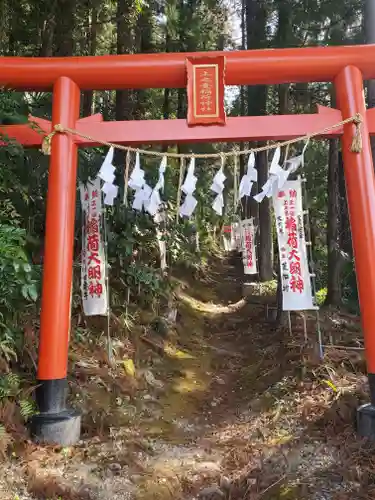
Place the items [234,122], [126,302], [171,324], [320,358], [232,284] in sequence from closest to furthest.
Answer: [234,122] → [320,358] → [126,302] → [171,324] → [232,284]

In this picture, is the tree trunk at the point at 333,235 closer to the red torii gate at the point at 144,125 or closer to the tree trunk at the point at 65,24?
the red torii gate at the point at 144,125

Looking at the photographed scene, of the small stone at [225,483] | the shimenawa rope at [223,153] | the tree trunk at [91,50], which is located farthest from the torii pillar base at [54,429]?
the tree trunk at [91,50]

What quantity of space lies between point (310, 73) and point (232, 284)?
37.8ft

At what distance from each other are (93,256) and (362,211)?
11.4 ft

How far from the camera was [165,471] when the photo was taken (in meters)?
4.17

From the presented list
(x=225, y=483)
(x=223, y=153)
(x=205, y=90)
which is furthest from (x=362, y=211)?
(x=225, y=483)

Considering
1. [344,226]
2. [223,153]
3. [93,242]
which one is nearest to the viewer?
[223,153]

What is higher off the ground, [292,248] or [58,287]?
[292,248]

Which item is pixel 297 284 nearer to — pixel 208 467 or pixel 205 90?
pixel 208 467

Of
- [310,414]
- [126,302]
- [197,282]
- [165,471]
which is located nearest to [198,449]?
[165,471]

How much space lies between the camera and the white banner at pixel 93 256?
591 cm

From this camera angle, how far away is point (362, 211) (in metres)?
4.72

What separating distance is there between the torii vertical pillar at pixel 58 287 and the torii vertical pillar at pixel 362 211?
10.2 ft

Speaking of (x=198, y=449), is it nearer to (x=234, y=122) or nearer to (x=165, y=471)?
(x=165, y=471)
